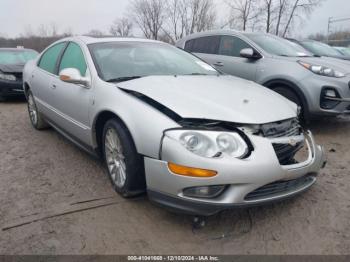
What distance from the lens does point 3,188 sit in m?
3.22

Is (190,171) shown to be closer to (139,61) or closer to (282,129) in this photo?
(282,129)

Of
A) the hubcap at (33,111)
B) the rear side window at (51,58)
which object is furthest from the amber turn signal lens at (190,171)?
the hubcap at (33,111)

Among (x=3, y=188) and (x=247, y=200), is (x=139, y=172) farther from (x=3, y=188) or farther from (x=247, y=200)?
(x=3, y=188)

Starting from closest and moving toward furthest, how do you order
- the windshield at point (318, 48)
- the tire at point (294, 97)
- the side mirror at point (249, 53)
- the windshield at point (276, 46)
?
the tire at point (294, 97)
the side mirror at point (249, 53)
the windshield at point (276, 46)
the windshield at point (318, 48)

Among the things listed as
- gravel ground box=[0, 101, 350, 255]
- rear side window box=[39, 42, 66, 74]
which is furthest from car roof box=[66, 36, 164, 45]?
gravel ground box=[0, 101, 350, 255]

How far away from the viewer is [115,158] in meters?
2.94

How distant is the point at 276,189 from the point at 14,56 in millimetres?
8441

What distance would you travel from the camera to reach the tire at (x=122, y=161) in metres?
2.61

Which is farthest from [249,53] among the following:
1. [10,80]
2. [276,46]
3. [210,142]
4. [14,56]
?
[14,56]

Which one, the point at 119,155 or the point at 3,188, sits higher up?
the point at 119,155

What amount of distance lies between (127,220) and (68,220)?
476 mm

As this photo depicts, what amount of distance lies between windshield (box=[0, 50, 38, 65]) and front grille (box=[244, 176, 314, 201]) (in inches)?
309

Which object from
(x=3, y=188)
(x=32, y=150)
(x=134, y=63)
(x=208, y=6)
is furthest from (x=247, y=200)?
(x=208, y=6)

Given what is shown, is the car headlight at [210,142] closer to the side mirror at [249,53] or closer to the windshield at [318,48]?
the side mirror at [249,53]
